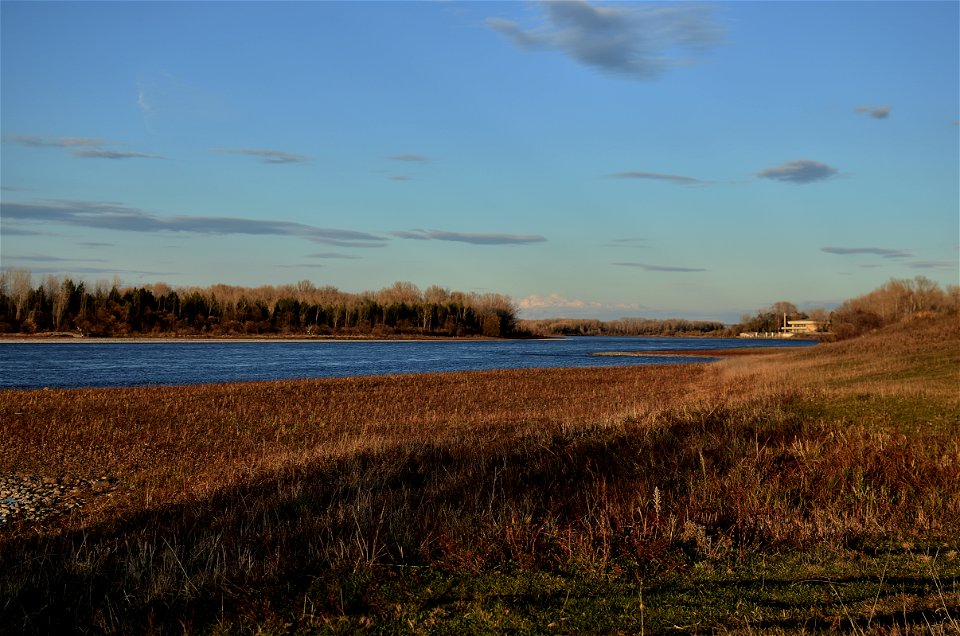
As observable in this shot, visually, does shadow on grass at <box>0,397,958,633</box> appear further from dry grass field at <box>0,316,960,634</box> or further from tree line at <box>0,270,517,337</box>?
tree line at <box>0,270,517,337</box>

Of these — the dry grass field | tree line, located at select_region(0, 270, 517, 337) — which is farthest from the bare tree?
the dry grass field

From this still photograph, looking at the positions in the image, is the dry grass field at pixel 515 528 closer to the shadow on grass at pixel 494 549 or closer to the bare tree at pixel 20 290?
the shadow on grass at pixel 494 549

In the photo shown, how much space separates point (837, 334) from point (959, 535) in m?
103

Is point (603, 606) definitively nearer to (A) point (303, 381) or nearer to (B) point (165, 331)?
(A) point (303, 381)

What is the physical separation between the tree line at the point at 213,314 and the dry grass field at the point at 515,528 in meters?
122

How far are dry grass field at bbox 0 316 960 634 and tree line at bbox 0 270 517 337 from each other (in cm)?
12187

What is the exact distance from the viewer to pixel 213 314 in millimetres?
154625

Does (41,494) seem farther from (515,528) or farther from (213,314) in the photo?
(213,314)

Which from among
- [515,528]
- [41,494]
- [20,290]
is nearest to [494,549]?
[515,528]

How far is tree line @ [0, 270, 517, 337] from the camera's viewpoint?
125 m

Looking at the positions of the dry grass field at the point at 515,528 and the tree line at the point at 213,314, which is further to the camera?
the tree line at the point at 213,314

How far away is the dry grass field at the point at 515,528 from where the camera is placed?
19.6 feet

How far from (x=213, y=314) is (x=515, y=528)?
519 feet

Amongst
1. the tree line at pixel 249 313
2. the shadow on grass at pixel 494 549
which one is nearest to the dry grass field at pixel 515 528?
the shadow on grass at pixel 494 549
